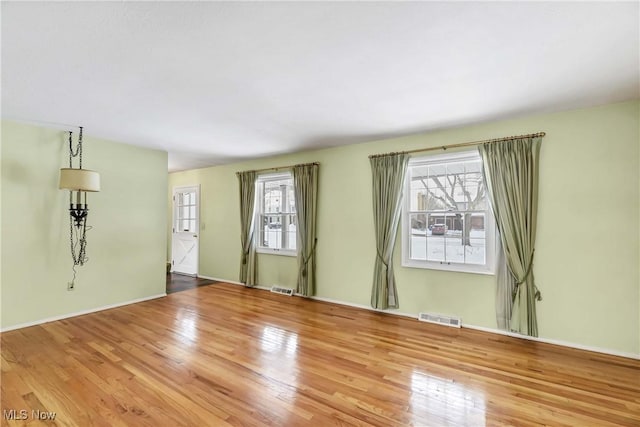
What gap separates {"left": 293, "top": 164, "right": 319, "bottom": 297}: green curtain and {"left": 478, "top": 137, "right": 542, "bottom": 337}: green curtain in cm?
264

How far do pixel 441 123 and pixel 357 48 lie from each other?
6.57ft

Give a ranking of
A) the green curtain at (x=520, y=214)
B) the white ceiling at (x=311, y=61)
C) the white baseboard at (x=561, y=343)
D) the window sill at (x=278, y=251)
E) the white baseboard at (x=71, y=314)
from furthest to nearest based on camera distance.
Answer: the window sill at (x=278, y=251) → the white baseboard at (x=71, y=314) → the green curtain at (x=520, y=214) → the white baseboard at (x=561, y=343) → the white ceiling at (x=311, y=61)

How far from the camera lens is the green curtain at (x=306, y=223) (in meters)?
4.94

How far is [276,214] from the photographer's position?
5.64 metres

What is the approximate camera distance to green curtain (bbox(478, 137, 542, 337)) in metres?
3.29

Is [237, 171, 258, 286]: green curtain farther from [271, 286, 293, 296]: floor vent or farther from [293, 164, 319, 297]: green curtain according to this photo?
[293, 164, 319, 297]: green curtain

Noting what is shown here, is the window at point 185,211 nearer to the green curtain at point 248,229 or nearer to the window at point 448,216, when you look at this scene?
the green curtain at point 248,229

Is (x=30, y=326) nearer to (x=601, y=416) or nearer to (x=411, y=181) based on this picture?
(x=411, y=181)

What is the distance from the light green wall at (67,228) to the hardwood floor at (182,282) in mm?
543

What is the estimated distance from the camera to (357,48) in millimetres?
2039

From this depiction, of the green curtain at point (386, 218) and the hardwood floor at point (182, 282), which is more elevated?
the green curtain at point (386, 218)

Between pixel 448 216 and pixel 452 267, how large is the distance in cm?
66

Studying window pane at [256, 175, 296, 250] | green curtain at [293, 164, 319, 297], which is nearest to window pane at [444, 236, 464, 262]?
green curtain at [293, 164, 319, 297]
